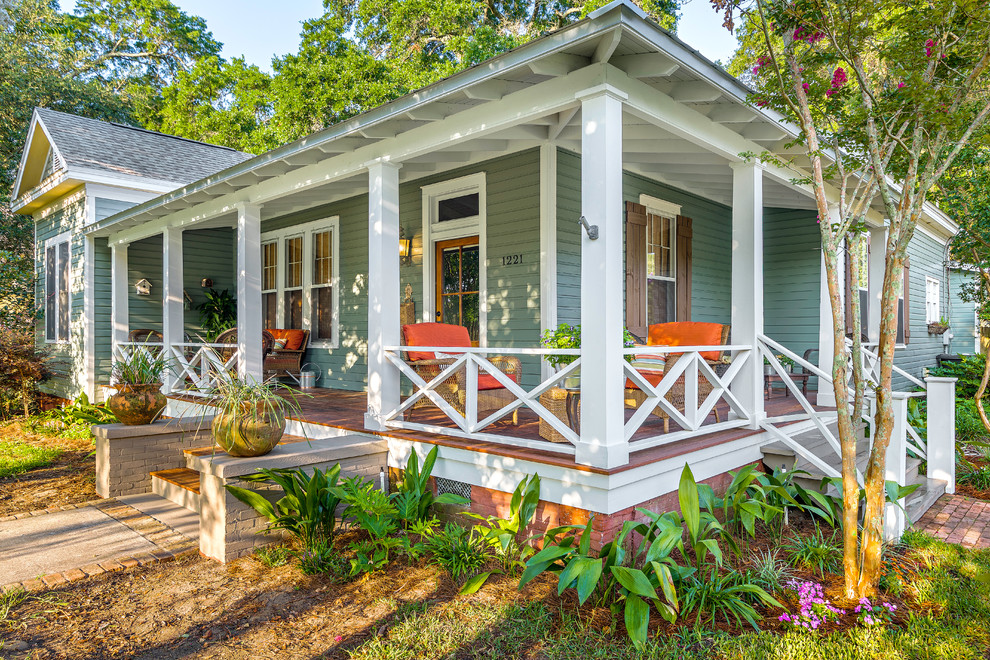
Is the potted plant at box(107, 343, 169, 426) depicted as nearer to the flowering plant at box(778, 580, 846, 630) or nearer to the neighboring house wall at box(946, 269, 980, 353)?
the flowering plant at box(778, 580, 846, 630)

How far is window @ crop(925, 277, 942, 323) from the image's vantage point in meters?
11.7

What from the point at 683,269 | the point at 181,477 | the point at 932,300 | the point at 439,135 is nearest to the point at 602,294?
the point at 439,135

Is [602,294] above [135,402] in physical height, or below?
above

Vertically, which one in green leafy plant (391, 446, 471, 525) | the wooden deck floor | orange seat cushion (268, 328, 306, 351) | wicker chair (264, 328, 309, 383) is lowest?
green leafy plant (391, 446, 471, 525)

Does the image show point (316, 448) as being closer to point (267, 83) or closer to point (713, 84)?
point (713, 84)

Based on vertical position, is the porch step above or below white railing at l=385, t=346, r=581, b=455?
below

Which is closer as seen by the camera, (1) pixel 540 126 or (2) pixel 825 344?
(1) pixel 540 126

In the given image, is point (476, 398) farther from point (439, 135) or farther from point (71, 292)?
point (71, 292)

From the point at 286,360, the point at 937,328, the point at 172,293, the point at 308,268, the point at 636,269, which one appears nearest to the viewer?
the point at 636,269

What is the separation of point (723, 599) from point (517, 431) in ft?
5.96

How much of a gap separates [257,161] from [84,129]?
759cm

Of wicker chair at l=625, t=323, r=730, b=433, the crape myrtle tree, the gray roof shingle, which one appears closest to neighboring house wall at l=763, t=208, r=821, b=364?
wicker chair at l=625, t=323, r=730, b=433

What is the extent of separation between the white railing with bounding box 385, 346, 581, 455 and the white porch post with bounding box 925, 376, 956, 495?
316 cm

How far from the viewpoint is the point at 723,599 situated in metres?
2.93
